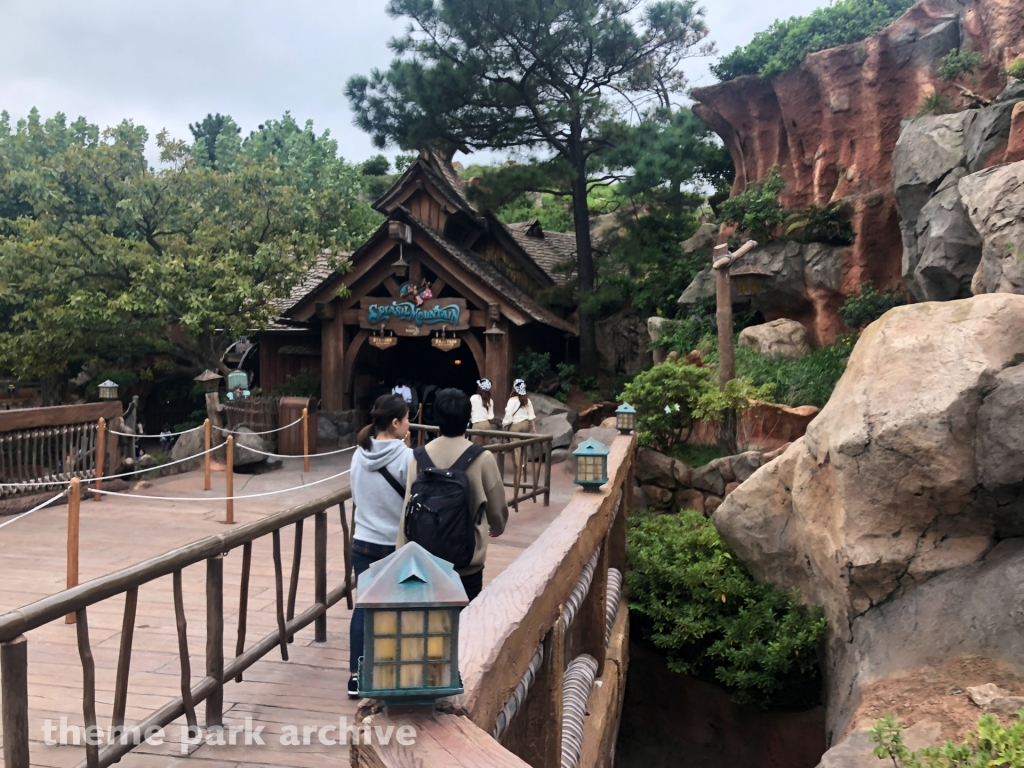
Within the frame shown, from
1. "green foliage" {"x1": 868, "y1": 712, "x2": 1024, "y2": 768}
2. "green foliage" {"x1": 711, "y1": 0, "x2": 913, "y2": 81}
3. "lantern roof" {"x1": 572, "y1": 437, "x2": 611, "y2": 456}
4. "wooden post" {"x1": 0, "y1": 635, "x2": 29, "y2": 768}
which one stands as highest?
"green foliage" {"x1": 711, "y1": 0, "x2": 913, "y2": 81}

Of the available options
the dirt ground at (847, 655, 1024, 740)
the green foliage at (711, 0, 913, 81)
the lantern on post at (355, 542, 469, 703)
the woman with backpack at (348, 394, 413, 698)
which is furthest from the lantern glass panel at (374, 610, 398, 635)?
the green foliage at (711, 0, 913, 81)

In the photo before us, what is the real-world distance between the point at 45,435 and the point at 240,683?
19.8ft

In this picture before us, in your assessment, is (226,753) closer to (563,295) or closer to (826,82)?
(563,295)

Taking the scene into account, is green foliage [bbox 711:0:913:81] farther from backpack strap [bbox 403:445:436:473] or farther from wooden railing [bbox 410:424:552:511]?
backpack strap [bbox 403:445:436:473]

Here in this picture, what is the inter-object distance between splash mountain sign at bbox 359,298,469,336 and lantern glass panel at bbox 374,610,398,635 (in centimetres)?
1315

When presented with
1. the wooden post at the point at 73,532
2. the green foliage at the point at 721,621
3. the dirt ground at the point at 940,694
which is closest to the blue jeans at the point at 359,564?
the wooden post at the point at 73,532

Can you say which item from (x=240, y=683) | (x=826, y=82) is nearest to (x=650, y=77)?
(x=826, y=82)

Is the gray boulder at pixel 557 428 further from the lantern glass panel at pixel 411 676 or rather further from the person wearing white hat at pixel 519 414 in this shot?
the lantern glass panel at pixel 411 676

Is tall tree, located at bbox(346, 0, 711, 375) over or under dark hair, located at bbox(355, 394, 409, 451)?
over

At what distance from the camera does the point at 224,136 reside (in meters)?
37.8

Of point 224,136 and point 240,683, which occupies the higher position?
point 224,136

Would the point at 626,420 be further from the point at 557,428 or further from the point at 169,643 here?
the point at 169,643

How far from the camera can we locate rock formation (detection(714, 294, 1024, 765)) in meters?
5.03

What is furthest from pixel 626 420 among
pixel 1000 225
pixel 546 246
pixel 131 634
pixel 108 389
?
pixel 546 246
